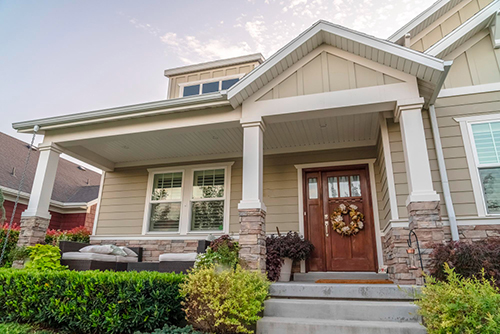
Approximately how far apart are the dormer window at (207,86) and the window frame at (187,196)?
2.24 meters

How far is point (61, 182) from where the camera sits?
12656 mm

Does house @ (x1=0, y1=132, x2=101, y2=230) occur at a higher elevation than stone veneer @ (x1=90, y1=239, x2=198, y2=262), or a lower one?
higher

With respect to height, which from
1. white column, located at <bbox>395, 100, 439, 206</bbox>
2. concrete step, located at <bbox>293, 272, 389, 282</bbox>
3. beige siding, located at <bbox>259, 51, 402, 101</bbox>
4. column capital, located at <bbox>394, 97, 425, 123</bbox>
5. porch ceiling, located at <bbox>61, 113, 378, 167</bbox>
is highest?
beige siding, located at <bbox>259, 51, 402, 101</bbox>

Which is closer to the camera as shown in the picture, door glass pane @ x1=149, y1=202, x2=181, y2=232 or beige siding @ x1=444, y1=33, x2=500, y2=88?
beige siding @ x1=444, y1=33, x2=500, y2=88

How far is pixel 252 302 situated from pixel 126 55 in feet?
30.1

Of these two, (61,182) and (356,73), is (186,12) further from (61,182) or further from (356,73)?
(61,182)

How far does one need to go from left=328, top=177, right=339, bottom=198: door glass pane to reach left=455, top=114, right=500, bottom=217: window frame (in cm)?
238

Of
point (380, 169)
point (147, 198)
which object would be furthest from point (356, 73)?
point (147, 198)

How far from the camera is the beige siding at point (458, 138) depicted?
4648 millimetres

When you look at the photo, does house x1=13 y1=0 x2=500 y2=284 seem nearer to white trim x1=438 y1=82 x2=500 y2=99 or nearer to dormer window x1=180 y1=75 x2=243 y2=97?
white trim x1=438 y1=82 x2=500 y2=99

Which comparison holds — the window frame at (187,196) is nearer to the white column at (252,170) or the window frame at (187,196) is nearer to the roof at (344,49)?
the white column at (252,170)

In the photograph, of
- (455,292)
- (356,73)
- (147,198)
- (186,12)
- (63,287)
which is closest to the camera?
(455,292)

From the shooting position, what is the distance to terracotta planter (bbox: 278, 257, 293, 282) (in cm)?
550

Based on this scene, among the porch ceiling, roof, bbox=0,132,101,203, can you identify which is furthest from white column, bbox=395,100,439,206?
roof, bbox=0,132,101,203
